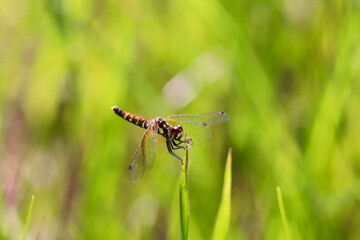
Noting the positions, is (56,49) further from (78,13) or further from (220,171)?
(220,171)

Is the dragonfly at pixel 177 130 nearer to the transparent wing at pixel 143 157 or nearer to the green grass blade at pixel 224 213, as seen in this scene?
the transparent wing at pixel 143 157

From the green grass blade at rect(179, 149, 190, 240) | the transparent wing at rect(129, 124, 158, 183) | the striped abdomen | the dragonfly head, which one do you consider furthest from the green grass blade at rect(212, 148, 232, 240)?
the striped abdomen

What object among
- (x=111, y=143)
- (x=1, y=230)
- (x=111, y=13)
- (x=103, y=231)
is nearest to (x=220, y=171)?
(x=111, y=143)

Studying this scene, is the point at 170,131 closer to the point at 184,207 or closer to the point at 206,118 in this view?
the point at 206,118

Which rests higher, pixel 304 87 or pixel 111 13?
pixel 111 13

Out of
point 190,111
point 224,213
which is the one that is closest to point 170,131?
point 224,213

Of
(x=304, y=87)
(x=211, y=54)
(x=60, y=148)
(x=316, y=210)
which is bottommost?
(x=316, y=210)
